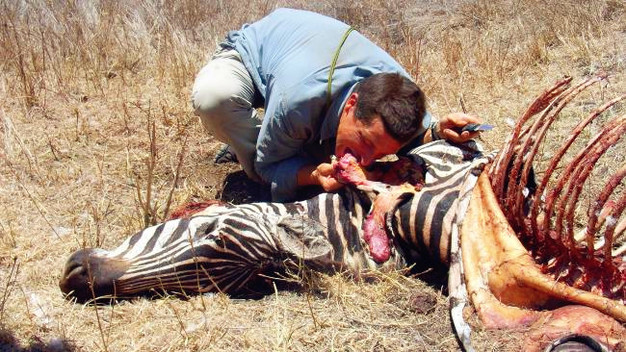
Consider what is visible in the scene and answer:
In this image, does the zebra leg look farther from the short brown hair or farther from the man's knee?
the man's knee

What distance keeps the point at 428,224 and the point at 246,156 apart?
1.28 metres

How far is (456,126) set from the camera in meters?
Answer: 3.29

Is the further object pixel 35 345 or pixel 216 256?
pixel 216 256

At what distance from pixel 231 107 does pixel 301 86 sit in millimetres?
496

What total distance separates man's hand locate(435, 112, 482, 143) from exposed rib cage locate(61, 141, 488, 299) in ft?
0.57

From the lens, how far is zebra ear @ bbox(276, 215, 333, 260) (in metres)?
2.90

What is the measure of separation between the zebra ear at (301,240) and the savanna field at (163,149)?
10cm

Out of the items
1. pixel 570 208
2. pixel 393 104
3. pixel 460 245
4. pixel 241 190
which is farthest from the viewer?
pixel 241 190

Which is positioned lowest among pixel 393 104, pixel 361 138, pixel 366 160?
pixel 366 160

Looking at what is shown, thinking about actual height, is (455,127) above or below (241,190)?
above

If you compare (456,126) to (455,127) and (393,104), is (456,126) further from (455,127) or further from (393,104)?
(393,104)

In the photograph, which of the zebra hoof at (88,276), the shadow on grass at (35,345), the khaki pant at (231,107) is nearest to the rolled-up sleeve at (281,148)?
the khaki pant at (231,107)

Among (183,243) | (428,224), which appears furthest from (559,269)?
(183,243)

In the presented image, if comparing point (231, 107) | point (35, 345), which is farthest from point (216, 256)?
point (231, 107)
